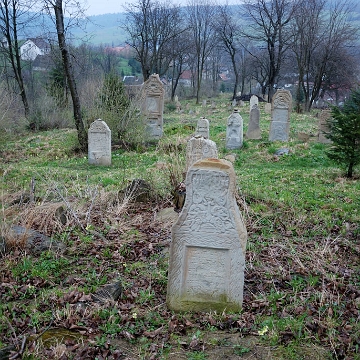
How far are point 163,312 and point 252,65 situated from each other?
48240 mm

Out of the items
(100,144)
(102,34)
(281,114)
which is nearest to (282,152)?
(281,114)

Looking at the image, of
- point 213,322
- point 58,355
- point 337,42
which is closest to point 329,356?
point 213,322

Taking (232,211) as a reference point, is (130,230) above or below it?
below

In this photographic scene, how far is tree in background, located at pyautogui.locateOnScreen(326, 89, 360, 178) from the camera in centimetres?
970

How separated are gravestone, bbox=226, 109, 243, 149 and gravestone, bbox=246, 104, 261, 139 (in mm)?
1962

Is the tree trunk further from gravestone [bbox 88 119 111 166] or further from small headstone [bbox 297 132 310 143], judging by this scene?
small headstone [bbox 297 132 310 143]

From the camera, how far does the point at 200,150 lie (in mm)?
8820

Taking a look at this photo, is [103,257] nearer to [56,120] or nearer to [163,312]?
[163,312]

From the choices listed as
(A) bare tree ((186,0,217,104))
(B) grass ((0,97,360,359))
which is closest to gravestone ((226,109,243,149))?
(B) grass ((0,97,360,359))

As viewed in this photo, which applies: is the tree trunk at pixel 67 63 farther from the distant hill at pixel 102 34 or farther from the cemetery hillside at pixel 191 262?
the cemetery hillside at pixel 191 262

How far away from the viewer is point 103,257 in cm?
554

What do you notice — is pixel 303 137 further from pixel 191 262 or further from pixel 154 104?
pixel 191 262

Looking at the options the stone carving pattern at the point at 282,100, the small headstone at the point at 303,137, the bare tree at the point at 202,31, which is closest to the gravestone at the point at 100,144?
the stone carving pattern at the point at 282,100

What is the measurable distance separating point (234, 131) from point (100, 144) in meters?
5.08
